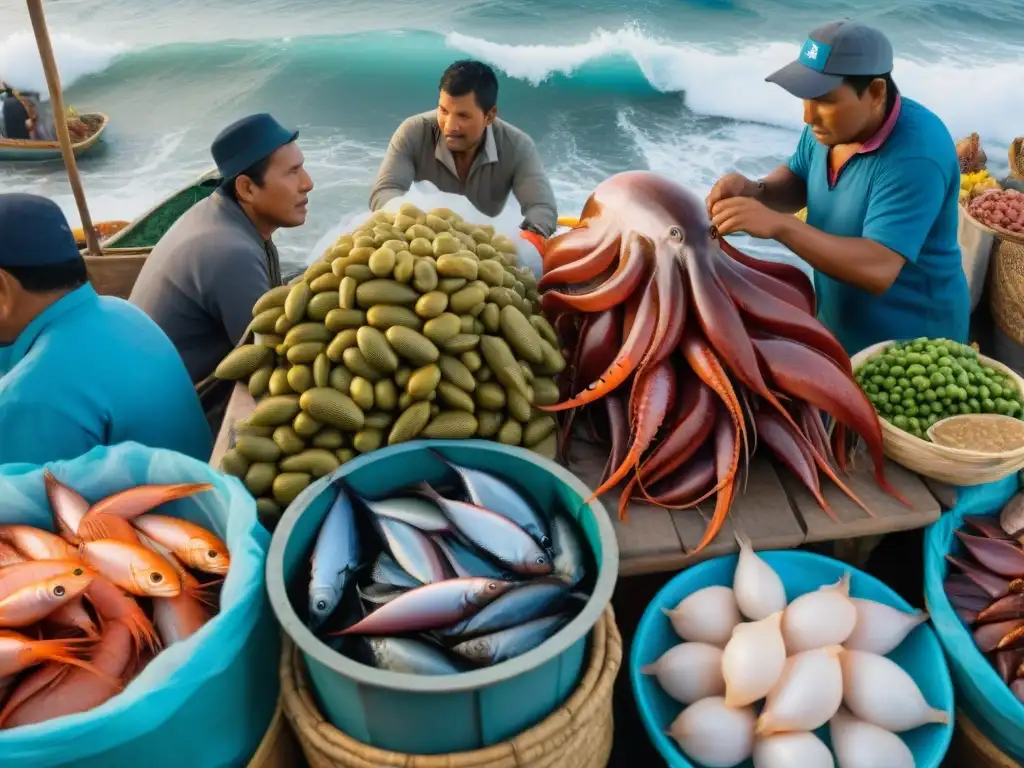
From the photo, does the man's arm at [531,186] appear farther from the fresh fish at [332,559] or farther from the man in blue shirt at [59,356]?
the fresh fish at [332,559]

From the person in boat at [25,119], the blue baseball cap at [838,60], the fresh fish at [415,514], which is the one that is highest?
the blue baseball cap at [838,60]

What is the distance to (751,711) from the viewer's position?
1878mm

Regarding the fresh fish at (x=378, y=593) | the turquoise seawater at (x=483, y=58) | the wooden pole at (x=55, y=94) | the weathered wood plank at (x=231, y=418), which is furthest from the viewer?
the turquoise seawater at (x=483, y=58)

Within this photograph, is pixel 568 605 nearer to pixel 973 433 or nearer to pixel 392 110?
pixel 973 433

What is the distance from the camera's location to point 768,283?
2154 mm

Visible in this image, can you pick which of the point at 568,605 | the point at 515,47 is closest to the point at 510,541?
the point at 568,605

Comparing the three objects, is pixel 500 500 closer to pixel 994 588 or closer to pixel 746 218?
pixel 746 218

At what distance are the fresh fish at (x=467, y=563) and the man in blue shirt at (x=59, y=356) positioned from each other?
1054 mm

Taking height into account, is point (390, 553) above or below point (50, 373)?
below

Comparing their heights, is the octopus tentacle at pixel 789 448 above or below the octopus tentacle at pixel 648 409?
below

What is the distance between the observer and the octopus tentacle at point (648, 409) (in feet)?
6.44

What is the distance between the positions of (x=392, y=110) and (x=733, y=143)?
274 inches

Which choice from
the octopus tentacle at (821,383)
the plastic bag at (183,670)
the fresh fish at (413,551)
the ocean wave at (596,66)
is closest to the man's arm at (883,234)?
the octopus tentacle at (821,383)

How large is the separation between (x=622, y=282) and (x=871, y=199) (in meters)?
1.08
